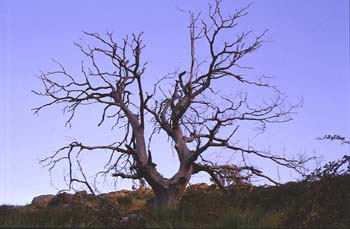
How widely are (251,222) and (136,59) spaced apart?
8575 mm

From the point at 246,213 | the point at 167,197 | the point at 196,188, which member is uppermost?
the point at 196,188

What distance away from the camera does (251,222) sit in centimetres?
860

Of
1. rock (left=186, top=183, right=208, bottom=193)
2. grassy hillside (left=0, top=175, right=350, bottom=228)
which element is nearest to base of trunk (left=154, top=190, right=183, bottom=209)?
grassy hillside (left=0, top=175, right=350, bottom=228)

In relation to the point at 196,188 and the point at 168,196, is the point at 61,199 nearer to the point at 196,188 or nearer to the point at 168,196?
the point at 196,188

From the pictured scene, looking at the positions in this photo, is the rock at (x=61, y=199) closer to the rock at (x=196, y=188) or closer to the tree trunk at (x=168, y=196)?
the rock at (x=196, y=188)

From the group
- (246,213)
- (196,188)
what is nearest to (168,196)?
(196,188)

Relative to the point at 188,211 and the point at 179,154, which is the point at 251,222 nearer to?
the point at 188,211

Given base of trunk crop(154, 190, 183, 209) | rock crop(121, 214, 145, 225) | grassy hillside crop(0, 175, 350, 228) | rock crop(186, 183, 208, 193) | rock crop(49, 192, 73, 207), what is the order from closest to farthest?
grassy hillside crop(0, 175, 350, 228) < rock crop(121, 214, 145, 225) < base of trunk crop(154, 190, 183, 209) < rock crop(186, 183, 208, 193) < rock crop(49, 192, 73, 207)

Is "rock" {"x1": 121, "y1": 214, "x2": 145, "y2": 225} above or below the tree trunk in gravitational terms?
below

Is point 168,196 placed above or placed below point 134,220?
above

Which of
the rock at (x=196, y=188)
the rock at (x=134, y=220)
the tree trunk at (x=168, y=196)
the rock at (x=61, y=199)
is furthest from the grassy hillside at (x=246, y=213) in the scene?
the rock at (x=61, y=199)

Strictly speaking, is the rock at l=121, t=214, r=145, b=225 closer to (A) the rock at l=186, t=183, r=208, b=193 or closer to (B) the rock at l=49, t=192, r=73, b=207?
(A) the rock at l=186, t=183, r=208, b=193

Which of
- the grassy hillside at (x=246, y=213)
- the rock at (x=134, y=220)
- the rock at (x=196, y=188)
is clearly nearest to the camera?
the grassy hillside at (x=246, y=213)

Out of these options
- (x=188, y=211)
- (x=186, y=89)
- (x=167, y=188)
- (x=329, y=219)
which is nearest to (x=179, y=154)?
(x=167, y=188)
